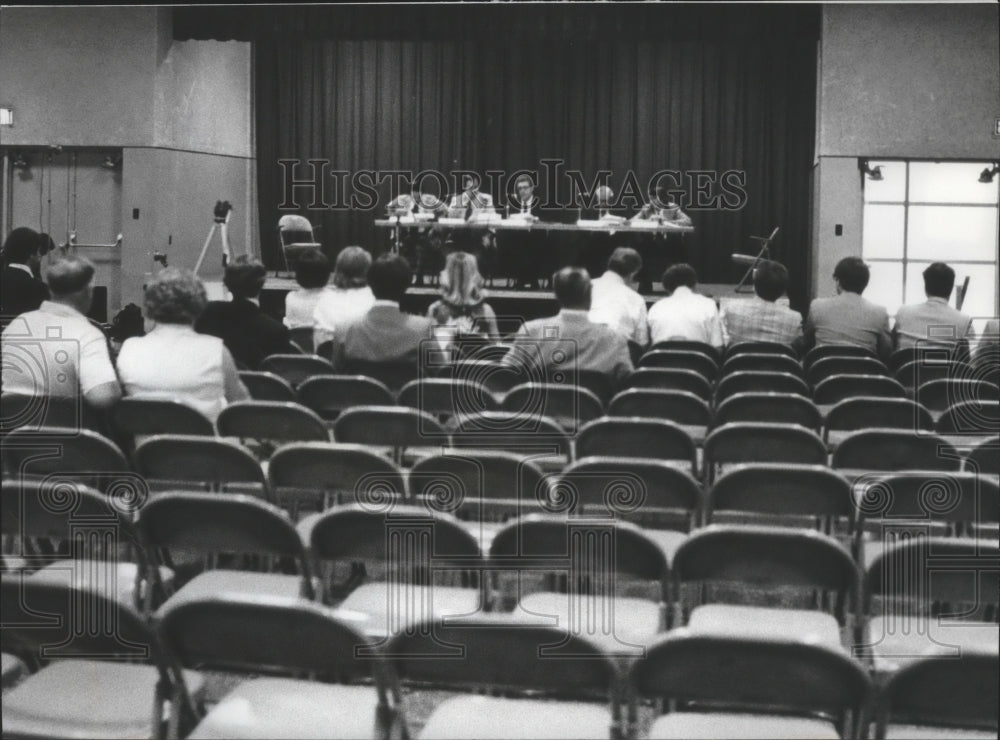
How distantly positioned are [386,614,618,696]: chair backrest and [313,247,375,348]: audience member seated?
4976mm

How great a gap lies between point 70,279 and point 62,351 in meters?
0.36

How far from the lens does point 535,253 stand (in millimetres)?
13828

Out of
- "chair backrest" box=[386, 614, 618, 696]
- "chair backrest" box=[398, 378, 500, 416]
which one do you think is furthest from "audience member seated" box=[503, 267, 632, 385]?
"chair backrest" box=[386, 614, 618, 696]

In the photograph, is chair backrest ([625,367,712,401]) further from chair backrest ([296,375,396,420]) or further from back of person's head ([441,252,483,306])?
back of person's head ([441,252,483,306])

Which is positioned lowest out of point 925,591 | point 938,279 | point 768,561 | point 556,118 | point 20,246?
point 925,591

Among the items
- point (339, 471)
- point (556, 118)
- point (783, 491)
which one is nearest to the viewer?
point (783, 491)

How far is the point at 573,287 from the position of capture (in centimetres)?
602

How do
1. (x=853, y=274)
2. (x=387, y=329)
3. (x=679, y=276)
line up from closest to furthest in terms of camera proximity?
(x=387, y=329)
(x=853, y=274)
(x=679, y=276)

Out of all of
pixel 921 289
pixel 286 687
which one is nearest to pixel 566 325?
pixel 286 687

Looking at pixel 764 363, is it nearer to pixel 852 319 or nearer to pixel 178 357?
pixel 852 319

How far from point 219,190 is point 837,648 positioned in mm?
15442

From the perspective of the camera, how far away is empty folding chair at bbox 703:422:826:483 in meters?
4.18

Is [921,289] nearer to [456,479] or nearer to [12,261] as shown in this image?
[12,261]

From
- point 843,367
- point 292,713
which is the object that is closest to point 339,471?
point 292,713
